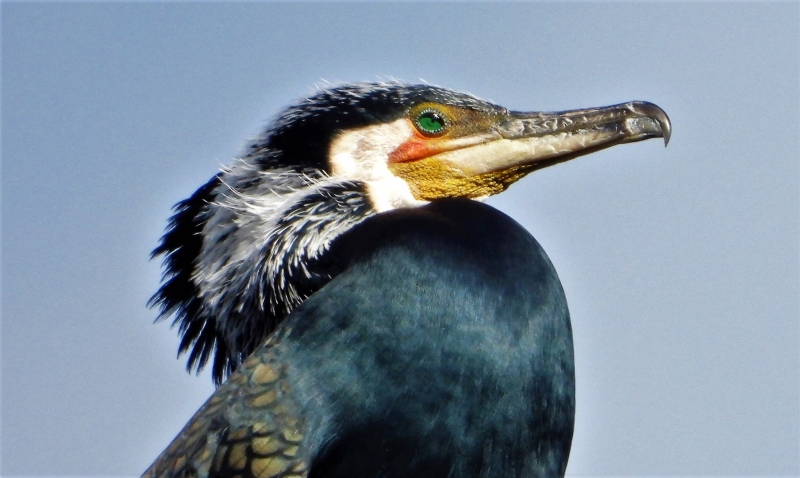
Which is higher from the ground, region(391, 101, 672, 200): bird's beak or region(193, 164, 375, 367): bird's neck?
region(391, 101, 672, 200): bird's beak

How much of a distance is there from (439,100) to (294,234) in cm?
95

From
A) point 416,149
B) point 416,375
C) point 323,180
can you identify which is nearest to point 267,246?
point 323,180

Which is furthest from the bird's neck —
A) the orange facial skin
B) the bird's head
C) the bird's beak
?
the bird's beak

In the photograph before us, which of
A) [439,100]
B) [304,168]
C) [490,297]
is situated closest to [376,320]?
[490,297]

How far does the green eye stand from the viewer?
4.53m

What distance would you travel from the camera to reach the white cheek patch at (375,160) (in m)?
4.38

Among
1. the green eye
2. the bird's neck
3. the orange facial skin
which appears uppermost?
the green eye

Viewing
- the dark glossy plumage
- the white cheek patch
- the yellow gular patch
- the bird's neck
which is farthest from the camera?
the yellow gular patch

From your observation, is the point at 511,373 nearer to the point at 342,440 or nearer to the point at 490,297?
the point at 490,297

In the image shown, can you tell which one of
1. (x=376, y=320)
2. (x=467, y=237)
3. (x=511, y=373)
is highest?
(x=467, y=237)

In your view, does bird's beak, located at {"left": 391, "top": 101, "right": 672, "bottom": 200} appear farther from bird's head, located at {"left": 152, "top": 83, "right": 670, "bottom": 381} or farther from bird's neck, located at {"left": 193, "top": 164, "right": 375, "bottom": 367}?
bird's neck, located at {"left": 193, "top": 164, "right": 375, "bottom": 367}

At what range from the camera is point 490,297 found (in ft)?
12.6

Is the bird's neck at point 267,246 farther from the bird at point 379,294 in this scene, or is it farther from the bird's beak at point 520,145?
the bird's beak at point 520,145

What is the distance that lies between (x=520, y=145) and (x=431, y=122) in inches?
16.0
